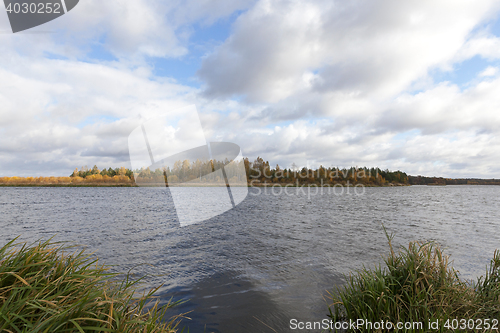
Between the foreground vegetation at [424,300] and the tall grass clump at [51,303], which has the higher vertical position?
the tall grass clump at [51,303]

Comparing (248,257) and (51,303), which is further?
(248,257)

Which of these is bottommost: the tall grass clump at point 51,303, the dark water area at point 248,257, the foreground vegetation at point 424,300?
the dark water area at point 248,257

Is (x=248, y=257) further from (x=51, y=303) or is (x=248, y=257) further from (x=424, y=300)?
(x=51, y=303)

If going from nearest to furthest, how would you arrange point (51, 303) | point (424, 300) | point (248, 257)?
point (51, 303) → point (424, 300) → point (248, 257)

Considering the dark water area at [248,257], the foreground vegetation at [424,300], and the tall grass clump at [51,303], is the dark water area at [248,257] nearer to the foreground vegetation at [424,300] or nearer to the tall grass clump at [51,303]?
the foreground vegetation at [424,300]

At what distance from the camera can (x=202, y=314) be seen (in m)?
8.52

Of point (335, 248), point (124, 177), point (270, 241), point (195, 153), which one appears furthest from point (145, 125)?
point (124, 177)

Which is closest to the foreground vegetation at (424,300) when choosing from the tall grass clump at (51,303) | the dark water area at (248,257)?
the dark water area at (248,257)

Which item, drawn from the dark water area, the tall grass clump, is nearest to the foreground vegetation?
the dark water area

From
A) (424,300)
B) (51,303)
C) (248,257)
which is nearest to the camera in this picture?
(51,303)

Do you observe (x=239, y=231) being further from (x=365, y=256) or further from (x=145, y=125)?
(x=145, y=125)

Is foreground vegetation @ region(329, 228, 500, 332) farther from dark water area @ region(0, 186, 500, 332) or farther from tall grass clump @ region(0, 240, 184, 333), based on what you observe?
tall grass clump @ region(0, 240, 184, 333)

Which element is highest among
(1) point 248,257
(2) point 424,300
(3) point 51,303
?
(3) point 51,303

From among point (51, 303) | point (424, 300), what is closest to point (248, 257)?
point (424, 300)
